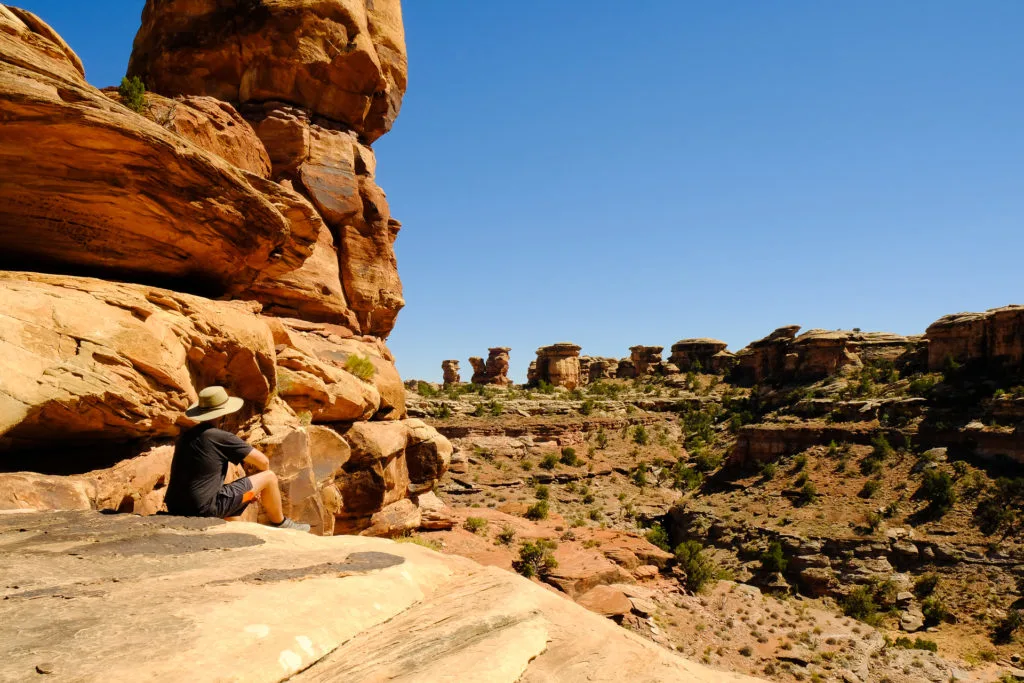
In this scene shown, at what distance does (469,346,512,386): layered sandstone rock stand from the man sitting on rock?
69804 mm

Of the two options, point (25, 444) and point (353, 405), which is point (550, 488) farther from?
point (25, 444)

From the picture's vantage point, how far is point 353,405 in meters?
12.6

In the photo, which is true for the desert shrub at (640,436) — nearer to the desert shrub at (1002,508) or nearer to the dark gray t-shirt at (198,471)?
the desert shrub at (1002,508)

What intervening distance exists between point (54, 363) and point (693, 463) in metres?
47.8

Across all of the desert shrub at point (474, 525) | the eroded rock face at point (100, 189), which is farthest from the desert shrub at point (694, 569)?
the eroded rock face at point (100, 189)

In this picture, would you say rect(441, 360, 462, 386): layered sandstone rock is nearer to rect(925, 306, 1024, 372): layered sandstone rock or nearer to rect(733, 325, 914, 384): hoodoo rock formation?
rect(733, 325, 914, 384): hoodoo rock formation

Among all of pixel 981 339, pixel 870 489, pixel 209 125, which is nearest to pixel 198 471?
pixel 209 125

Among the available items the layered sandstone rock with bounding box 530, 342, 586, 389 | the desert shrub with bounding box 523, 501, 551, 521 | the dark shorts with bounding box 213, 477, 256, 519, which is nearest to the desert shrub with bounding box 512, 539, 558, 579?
the desert shrub with bounding box 523, 501, 551, 521

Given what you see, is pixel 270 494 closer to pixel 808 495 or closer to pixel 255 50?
pixel 255 50

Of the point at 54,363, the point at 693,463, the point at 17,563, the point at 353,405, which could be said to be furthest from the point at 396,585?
the point at 693,463

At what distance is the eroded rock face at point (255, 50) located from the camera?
56.7ft

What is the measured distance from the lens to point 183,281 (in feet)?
31.7

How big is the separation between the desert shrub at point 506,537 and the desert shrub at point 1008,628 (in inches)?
797

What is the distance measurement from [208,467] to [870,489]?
130 ft
